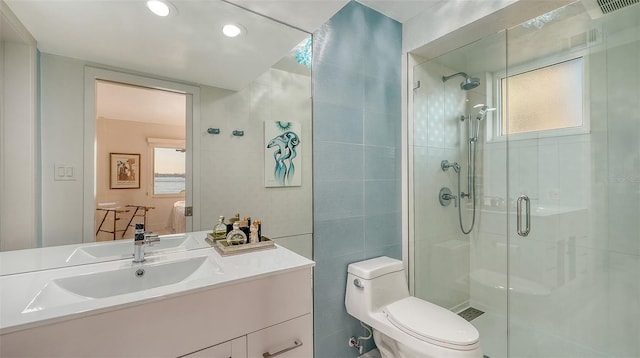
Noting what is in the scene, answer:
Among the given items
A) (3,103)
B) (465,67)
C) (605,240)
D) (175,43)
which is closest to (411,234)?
(605,240)

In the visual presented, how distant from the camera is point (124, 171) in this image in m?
1.10

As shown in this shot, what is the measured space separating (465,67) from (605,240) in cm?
136

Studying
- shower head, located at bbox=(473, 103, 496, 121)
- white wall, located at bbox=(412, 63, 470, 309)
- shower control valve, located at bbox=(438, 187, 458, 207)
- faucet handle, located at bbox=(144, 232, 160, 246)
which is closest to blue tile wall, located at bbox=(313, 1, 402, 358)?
white wall, located at bbox=(412, 63, 470, 309)

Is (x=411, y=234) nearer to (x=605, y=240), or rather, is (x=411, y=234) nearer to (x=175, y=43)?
(x=605, y=240)

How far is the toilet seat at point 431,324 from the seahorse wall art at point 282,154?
36.6 inches

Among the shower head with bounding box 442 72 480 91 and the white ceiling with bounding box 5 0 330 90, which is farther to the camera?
the shower head with bounding box 442 72 480 91

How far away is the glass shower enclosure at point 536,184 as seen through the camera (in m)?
1.52

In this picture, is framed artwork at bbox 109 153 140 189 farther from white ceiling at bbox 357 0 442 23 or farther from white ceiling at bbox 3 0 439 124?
white ceiling at bbox 357 0 442 23

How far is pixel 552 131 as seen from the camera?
178cm

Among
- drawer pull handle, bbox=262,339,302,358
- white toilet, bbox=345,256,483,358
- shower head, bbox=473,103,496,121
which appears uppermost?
shower head, bbox=473,103,496,121

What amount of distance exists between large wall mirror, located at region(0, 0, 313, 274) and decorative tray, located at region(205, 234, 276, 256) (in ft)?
0.24

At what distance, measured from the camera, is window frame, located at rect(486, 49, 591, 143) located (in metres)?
1.63

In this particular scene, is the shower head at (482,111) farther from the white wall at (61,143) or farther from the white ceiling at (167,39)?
the white wall at (61,143)

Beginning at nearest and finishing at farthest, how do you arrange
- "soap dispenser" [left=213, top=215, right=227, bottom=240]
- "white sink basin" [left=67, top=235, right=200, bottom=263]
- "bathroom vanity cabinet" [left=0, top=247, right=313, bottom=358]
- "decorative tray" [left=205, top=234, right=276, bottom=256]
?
"bathroom vanity cabinet" [left=0, top=247, right=313, bottom=358] → "white sink basin" [left=67, top=235, right=200, bottom=263] → "decorative tray" [left=205, top=234, right=276, bottom=256] → "soap dispenser" [left=213, top=215, right=227, bottom=240]
